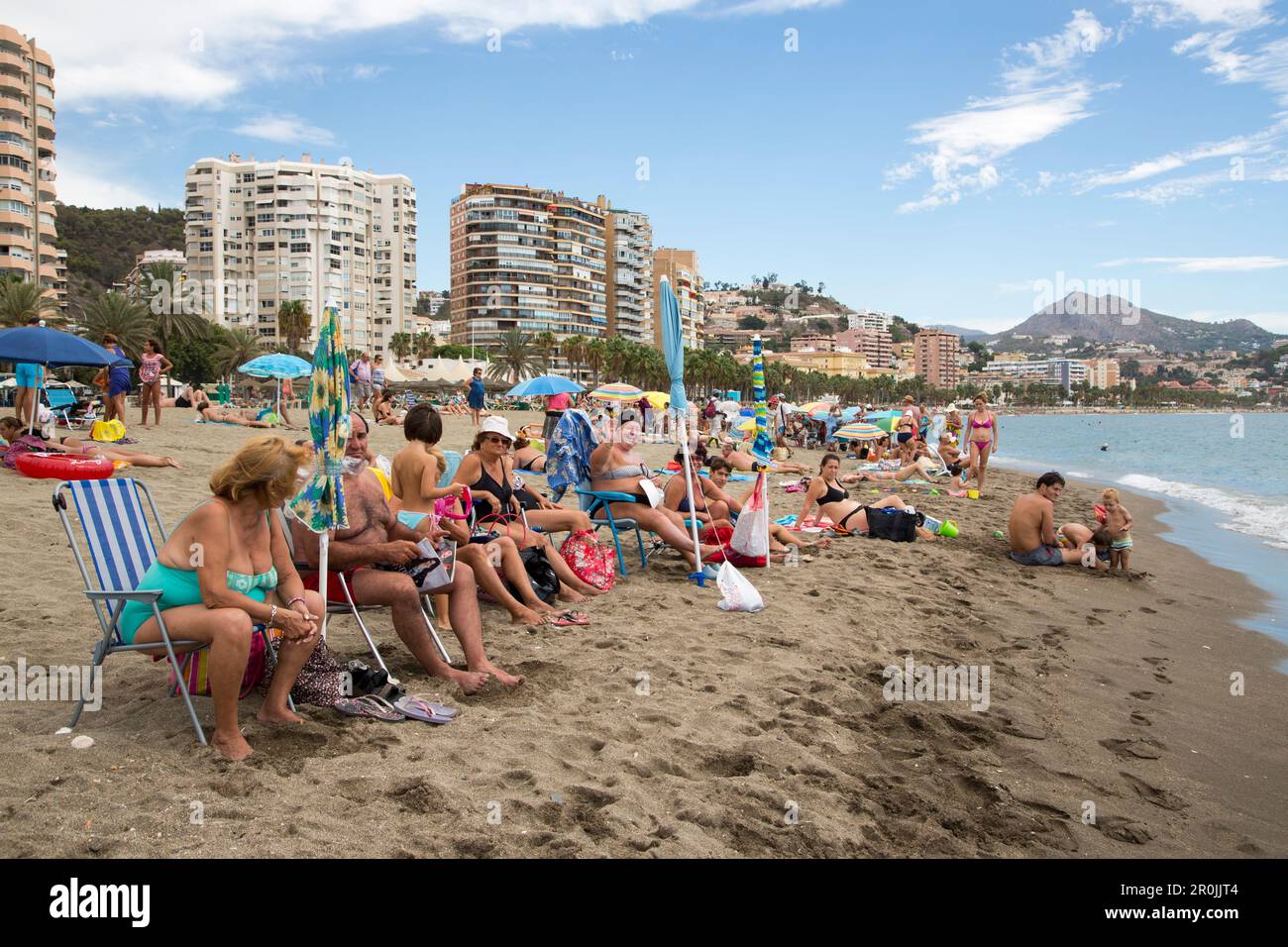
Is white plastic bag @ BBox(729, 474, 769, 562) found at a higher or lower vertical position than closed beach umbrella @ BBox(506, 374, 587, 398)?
lower

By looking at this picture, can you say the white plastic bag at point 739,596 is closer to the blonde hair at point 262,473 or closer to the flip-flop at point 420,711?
the flip-flop at point 420,711

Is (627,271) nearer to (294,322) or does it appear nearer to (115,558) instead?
(294,322)

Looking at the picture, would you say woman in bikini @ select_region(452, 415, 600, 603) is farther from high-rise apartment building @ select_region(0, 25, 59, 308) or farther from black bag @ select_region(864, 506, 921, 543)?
high-rise apartment building @ select_region(0, 25, 59, 308)

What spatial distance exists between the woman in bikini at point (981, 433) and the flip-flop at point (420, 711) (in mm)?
11796

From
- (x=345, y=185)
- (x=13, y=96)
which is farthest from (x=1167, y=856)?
(x=345, y=185)

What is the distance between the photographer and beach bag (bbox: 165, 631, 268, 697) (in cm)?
328

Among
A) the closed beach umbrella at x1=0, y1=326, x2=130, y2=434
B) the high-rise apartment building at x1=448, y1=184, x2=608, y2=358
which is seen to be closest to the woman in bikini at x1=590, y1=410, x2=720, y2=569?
the closed beach umbrella at x1=0, y1=326, x2=130, y2=434

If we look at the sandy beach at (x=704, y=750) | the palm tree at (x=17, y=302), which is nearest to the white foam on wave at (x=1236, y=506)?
the sandy beach at (x=704, y=750)

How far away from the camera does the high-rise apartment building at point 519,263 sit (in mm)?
105500

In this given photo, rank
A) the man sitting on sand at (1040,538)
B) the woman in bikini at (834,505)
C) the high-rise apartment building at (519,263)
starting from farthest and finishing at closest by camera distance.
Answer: the high-rise apartment building at (519,263) < the woman in bikini at (834,505) < the man sitting on sand at (1040,538)

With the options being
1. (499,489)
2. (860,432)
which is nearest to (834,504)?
(499,489)

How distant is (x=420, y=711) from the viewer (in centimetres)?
354

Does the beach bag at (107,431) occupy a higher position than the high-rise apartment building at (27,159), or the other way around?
the high-rise apartment building at (27,159)

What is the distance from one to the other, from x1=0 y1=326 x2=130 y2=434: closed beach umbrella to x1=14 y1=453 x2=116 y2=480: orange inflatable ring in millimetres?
1237
